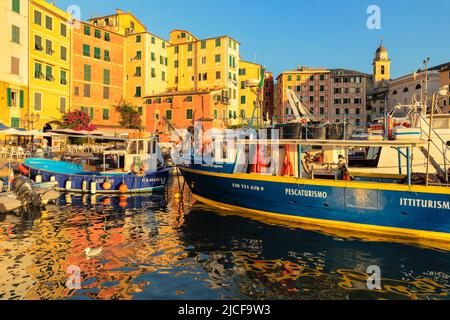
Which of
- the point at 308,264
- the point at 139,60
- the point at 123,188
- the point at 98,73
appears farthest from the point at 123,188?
the point at 139,60

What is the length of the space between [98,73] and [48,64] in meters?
10.6

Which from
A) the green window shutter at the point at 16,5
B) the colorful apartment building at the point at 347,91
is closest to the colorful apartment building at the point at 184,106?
the green window shutter at the point at 16,5

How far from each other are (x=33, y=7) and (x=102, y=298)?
46.2 metres

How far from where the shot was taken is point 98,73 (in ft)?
180

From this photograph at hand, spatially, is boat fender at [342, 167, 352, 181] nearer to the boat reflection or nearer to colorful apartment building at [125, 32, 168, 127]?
the boat reflection

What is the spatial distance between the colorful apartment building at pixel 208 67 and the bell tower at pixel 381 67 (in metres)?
56.0

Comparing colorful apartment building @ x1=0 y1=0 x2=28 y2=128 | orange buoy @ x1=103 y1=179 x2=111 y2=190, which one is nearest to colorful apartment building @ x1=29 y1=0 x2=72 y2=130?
colorful apartment building @ x1=0 y1=0 x2=28 y2=128

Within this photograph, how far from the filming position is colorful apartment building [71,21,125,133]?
51.0m

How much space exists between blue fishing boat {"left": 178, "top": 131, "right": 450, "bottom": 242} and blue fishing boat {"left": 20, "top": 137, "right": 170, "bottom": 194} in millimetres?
5602

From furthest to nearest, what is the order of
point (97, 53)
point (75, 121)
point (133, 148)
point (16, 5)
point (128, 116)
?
point (128, 116)
point (97, 53)
point (75, 121)
point (16, 5)
point (133, 148)

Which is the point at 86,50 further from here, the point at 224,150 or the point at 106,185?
the point at 224,150

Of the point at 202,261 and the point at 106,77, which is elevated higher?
the point at 106,77

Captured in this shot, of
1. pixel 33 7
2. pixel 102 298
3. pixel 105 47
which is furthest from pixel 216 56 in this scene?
pixel 102 298
